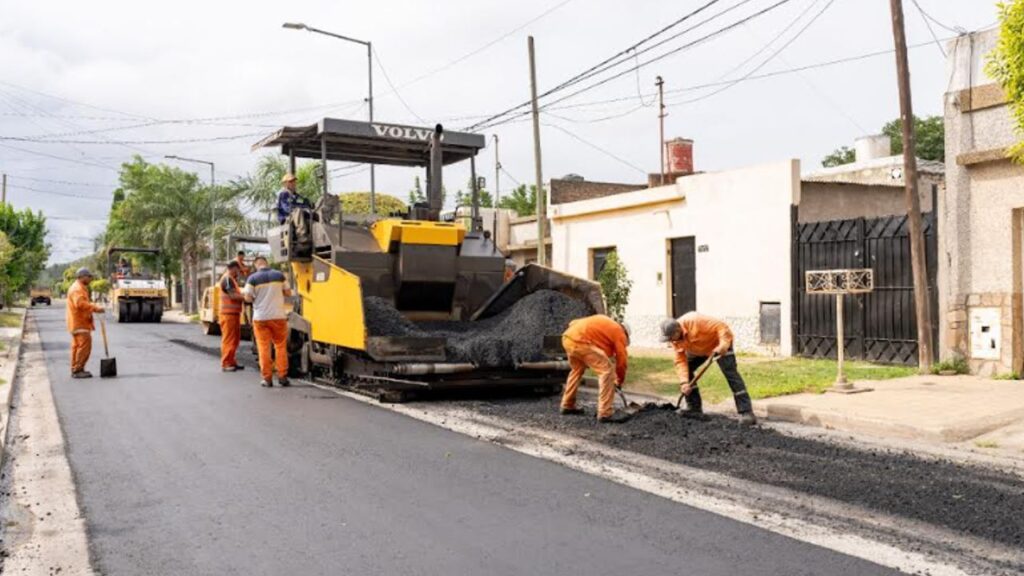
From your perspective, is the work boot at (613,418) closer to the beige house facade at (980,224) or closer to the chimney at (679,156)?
the beige house facade at (980,224)

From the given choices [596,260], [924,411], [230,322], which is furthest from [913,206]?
[230,322]

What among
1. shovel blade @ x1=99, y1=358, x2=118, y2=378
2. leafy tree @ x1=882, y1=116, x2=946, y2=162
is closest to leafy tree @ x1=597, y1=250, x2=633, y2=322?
shovel blade @ x1=99, y1=358, x2=118, y2=378

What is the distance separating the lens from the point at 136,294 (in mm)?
28969

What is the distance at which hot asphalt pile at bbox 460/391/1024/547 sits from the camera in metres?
Result: 4.71

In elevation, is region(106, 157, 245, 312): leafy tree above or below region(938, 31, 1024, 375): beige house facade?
above

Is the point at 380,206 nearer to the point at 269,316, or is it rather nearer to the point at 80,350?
the point at 269,316

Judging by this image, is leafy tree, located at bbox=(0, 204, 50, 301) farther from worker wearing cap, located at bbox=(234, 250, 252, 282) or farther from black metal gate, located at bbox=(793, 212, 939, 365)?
black metal gate, located at bbox=(793, 212, 939, 365)

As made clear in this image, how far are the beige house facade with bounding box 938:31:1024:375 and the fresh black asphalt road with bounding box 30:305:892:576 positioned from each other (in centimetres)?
711

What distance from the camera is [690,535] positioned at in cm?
434

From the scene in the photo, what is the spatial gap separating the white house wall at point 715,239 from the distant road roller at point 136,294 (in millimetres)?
17223

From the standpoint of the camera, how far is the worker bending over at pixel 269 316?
10.5 m

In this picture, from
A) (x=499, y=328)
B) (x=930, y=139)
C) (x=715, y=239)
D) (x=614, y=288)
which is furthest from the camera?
(x=930, y=139)

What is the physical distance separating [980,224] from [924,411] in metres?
3.92

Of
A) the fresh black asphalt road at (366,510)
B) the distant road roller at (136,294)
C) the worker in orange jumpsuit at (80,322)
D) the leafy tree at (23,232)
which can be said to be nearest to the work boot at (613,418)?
the fresh black asphalt road at (366,510)
